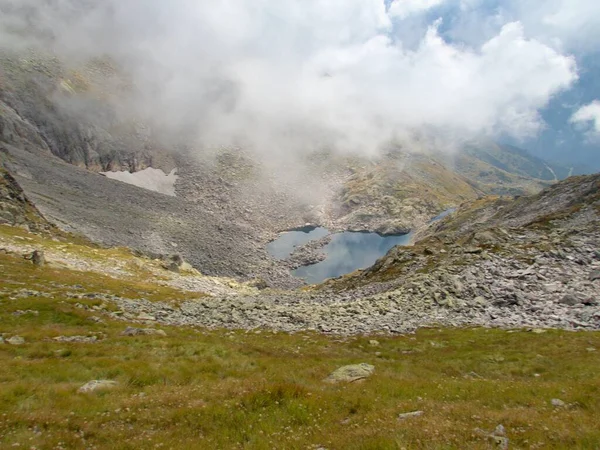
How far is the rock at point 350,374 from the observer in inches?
744

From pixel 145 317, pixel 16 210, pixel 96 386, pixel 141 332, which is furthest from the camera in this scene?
pixel 16 210

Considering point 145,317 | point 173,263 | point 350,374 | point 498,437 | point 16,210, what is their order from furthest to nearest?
point 173,263, point 16,210, point 145,317, point 350,374, point 498,437

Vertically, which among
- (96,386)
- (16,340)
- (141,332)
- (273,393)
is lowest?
(96,386)

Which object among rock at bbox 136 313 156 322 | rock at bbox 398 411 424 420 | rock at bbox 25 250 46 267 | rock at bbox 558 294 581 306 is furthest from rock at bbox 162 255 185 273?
rock at bbox 398 411 424 420

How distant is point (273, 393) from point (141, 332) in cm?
1791

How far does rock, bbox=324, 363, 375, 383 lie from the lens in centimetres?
1889

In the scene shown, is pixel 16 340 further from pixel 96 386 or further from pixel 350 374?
pixel 350 374

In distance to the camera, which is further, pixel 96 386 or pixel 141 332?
pixel 141 332

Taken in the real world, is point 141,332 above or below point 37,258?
below

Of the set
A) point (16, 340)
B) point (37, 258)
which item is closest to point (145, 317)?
point (16, 340)

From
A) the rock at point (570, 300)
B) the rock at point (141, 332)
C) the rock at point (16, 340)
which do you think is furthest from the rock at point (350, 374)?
the rock at point (570, 300)

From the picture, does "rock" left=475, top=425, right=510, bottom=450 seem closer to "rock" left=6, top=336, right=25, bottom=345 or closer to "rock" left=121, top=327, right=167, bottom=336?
"rock" left=121, top=327, right=167, bottom=336

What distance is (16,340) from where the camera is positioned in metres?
21.9

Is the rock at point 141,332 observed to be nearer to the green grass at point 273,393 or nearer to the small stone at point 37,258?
the green grass at point 273,393
